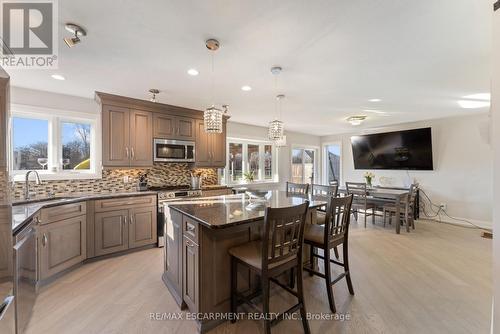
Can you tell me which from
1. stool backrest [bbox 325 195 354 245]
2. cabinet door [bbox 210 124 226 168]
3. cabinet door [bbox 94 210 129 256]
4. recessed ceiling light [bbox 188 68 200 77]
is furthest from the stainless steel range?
stool backrest [bbox 325 195 354 245]

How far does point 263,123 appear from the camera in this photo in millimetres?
5434

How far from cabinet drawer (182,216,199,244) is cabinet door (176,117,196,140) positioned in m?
2.40

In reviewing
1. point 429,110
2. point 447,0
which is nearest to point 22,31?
point 447,0

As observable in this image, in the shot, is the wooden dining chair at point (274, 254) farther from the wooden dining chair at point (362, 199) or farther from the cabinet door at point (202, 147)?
the wooden dining chair at point (362, 199)

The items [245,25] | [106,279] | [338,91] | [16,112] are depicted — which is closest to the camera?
[245,25]

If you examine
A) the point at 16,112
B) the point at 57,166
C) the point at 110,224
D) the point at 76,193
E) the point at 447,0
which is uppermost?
the point at 447,0

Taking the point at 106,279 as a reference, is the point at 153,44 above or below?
above

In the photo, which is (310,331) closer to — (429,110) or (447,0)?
(447,0)

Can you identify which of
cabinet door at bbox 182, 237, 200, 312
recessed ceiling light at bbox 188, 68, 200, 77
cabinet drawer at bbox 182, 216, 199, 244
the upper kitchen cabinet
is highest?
recessed ceiling light at bbox 188, 68, 200, 77

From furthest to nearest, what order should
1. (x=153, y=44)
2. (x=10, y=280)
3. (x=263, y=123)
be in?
(x=263, y=123) < (x=153, y=44) < (x=10, y=280)

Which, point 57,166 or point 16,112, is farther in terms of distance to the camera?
point 57,166

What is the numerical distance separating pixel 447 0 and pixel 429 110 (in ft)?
11.9

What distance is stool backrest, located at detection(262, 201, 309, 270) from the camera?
1516 mm

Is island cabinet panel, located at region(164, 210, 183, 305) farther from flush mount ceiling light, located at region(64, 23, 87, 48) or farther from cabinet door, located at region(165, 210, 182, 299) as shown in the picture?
flush mount ceiling light, located at region(64, 23, 87, 48)
